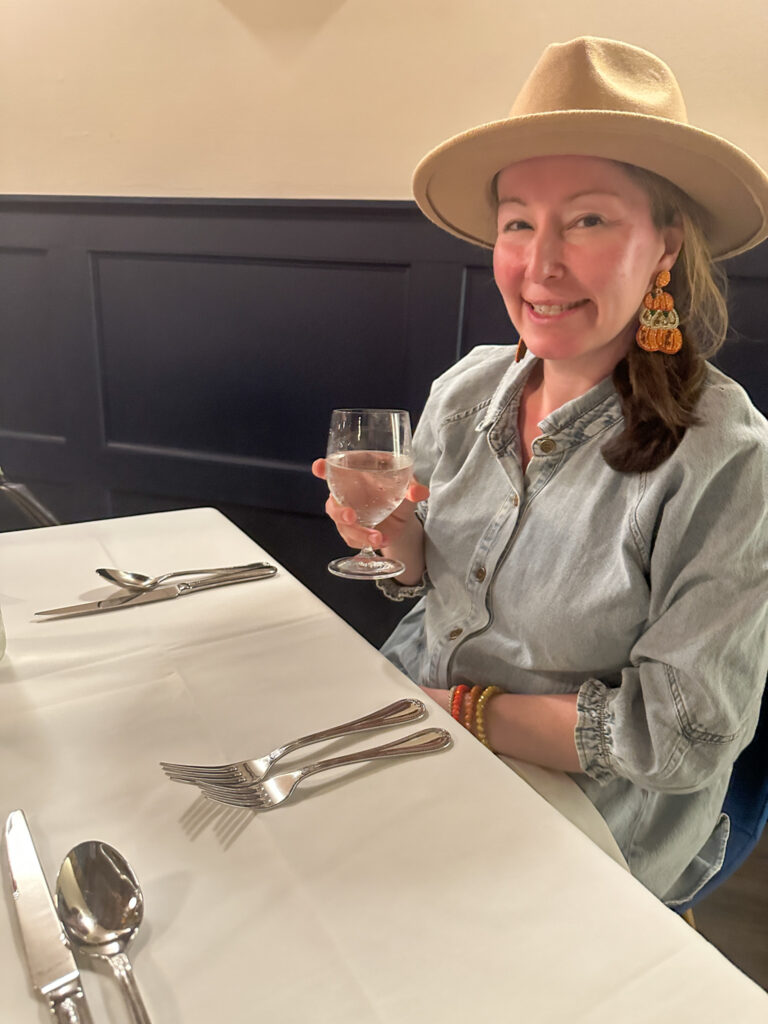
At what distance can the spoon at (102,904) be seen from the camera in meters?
0.49

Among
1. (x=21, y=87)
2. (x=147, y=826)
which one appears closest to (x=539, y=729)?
(x=147, y=826)

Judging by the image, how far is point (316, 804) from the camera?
634mm

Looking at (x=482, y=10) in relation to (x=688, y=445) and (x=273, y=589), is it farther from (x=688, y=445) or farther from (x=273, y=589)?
(x=273, y=589)

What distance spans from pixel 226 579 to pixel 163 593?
0.29 feet

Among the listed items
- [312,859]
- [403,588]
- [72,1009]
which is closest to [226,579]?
[403,588]

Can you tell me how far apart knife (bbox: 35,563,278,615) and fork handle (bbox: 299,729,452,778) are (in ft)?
1.32

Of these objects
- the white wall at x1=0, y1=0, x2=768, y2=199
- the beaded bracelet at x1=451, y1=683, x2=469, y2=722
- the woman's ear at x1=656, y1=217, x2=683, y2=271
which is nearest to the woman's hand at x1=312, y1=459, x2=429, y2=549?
the beaded bracelet at x1=451, y1=683, x2=469, y2=722

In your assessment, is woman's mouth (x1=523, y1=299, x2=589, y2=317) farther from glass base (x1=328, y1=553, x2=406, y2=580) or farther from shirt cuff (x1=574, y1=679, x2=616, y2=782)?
shirt cuff (x1=574, y1=679, x2=616, y2=782)

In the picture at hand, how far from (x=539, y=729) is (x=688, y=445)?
1.35 feet

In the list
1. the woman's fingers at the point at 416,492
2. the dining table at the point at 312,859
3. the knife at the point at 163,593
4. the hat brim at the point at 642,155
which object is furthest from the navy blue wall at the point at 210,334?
the dining table at the point at 312,859

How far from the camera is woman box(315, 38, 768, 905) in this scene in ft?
3.00

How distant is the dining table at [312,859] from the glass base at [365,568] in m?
0.08

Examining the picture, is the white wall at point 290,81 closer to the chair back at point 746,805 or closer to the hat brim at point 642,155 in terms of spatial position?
the hat brim at point 642,155

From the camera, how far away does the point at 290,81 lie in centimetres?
203
